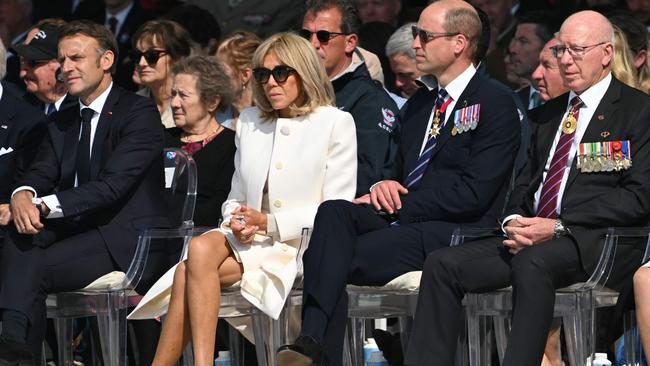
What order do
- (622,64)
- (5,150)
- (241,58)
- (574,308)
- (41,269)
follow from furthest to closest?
1. (241,58)
2. (5,150)
3. (622,64)
4. (41,269)
5. (574,308)

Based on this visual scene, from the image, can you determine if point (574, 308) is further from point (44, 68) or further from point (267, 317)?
point (44, 68)

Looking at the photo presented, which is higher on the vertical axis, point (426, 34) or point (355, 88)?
point (426, 34)

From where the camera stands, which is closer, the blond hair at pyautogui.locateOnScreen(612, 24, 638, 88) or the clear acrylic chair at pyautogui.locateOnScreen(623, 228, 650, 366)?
the clear acrylic chair at pyautogui.locateOnScreen(623, 228, 650, 366)

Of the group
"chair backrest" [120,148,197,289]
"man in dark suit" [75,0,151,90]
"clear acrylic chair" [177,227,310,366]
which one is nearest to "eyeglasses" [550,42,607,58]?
"clear acrylic chair" [177,227,310,366]

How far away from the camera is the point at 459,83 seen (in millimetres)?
7816

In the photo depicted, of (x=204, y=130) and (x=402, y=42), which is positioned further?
(x=402, y=42)

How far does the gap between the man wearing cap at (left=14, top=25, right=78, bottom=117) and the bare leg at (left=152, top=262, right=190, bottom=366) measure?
2482 mm

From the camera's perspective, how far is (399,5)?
1086 centimetres

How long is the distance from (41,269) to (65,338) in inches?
18.1

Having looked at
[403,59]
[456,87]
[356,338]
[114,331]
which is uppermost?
[403,59]

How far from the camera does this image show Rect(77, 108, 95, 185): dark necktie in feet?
26.3

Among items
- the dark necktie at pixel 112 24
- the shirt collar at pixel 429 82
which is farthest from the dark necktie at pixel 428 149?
the dark necktie at pixel 112 24

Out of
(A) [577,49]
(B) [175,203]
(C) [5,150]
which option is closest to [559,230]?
(A) [577,49]

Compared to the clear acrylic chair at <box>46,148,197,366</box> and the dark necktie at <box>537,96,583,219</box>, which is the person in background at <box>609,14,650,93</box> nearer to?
the dark necktie at <box>537,96,583,219</box>
